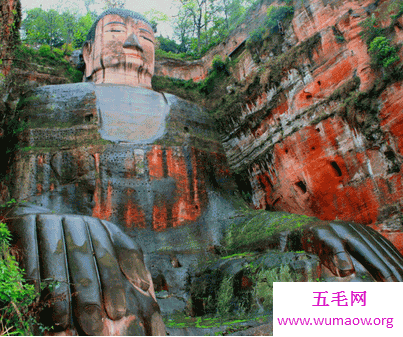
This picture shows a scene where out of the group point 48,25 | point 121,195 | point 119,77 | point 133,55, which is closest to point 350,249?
point 121,195

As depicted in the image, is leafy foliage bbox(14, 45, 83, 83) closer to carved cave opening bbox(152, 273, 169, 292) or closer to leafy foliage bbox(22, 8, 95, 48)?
leafy foliage bbox(22, 8, 95, 48)

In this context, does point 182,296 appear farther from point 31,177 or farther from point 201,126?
point 201,126

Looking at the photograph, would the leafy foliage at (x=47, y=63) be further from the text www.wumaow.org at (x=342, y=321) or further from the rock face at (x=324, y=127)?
the text www.wumaow.org at (x=342, y=321)

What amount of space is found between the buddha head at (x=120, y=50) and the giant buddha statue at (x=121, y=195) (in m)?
0.04

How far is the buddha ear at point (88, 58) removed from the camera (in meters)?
15.0

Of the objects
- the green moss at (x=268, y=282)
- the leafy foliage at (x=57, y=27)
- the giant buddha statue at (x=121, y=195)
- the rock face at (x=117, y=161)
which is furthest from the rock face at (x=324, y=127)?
the leafy foliage at (x=57, y=27)

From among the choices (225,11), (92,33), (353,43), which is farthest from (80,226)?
(225,11)

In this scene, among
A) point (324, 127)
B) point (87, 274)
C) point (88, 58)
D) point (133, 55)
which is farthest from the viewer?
point (88, 58)

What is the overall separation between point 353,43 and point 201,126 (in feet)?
16.3

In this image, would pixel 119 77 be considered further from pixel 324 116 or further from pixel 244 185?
pixel 324 116

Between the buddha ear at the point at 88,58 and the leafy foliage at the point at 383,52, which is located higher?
the buddha ear at the point at 88,58

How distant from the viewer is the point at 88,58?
1523 cm

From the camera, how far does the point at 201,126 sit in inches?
523

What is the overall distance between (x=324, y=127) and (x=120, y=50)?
25.1ft
